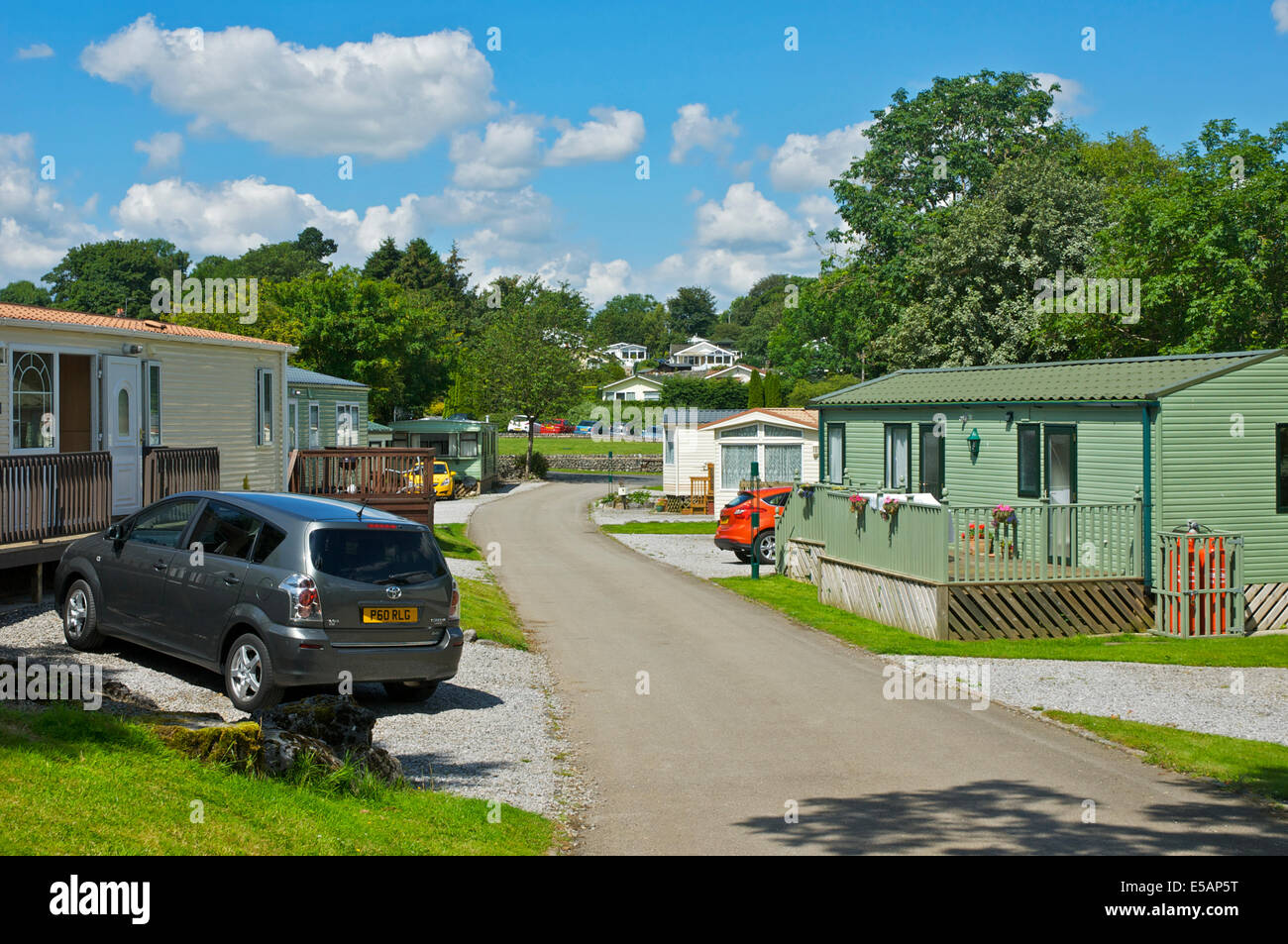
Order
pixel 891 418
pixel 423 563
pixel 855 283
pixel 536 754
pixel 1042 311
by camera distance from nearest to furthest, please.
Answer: pixel 536 754, pixel 423 563, pixel 891 418, pixel 1042 311, pixel 855 283

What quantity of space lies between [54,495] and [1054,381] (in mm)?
15114

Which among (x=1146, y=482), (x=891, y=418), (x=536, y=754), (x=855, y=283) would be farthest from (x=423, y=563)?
(x=855, y=283)

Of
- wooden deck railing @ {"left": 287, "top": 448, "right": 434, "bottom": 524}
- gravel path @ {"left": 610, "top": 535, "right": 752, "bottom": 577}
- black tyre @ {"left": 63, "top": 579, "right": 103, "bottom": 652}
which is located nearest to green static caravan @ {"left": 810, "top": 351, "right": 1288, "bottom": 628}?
gravel path @ {"left": 610, "top": 535, "right": 752, "bottom": 577}

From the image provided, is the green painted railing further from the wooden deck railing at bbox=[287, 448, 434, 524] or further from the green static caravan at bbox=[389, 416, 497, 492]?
the green static caravan at bbox=[389, 416, 497, 492]

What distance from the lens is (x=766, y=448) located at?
39.5 metres

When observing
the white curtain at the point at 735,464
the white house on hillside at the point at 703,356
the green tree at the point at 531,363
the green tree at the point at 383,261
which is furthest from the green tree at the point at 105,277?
the white curtain at the point at 735,464

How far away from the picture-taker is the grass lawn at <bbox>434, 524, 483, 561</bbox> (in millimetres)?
26547

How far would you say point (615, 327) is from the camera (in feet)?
593

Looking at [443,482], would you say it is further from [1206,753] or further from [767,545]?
[1206,753]

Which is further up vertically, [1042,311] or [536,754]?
[1042,311]

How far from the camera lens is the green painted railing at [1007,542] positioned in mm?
15867

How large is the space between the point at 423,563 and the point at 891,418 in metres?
14.7

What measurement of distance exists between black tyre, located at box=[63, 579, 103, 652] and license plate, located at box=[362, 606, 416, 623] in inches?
129

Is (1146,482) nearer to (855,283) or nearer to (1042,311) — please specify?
(1042,311)
